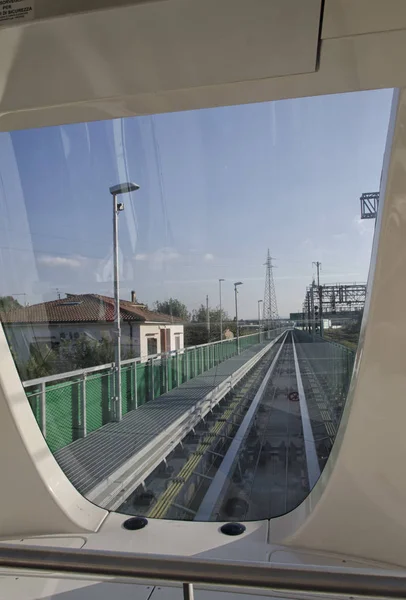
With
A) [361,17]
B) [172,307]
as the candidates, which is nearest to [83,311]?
[172,307]

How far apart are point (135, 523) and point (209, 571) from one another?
1.29 meters

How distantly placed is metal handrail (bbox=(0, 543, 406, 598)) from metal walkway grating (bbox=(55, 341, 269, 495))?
1.44 meters

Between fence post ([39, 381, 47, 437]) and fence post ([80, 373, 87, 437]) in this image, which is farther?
fence post ([80, 373, 87, 437])

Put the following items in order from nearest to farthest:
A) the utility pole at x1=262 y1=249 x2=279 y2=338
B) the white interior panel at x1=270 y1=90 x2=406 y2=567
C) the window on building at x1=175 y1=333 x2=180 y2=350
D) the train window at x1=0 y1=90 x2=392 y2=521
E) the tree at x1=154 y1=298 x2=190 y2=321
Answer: the white interior panel at x1=270 y1=90 x2=406 y2=567 < the train window at x1=0 y1=90 x2=392 y2=521 < the utility pole at x1=262 y1=249 x2=279 y2=338 < the tree at x1=154 y1=298 x2=190 y2=321 < the window on building at x1=175 y1=333 x2=180 y2=350

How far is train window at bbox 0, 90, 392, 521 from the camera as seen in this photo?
1.71 metres

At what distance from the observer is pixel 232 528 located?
6.03 ft

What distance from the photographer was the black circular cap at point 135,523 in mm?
1876

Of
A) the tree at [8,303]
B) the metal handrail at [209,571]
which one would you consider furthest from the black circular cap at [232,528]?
the tree at [8,303]

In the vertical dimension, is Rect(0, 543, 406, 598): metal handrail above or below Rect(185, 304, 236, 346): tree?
below

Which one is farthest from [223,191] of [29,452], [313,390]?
[29,452]

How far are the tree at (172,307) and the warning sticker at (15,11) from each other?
51.3 inches

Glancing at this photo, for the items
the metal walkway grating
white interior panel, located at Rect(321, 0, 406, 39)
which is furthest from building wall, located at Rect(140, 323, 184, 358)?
white interior panel, located at Rect(321, 0, 406, 39)

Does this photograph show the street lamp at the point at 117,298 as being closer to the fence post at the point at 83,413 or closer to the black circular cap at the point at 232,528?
the fence post at the point at 83,413

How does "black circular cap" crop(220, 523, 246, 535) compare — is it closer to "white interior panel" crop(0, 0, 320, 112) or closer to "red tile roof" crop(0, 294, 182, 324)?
"red tile roof" crop(0, 294, 182, 324)
